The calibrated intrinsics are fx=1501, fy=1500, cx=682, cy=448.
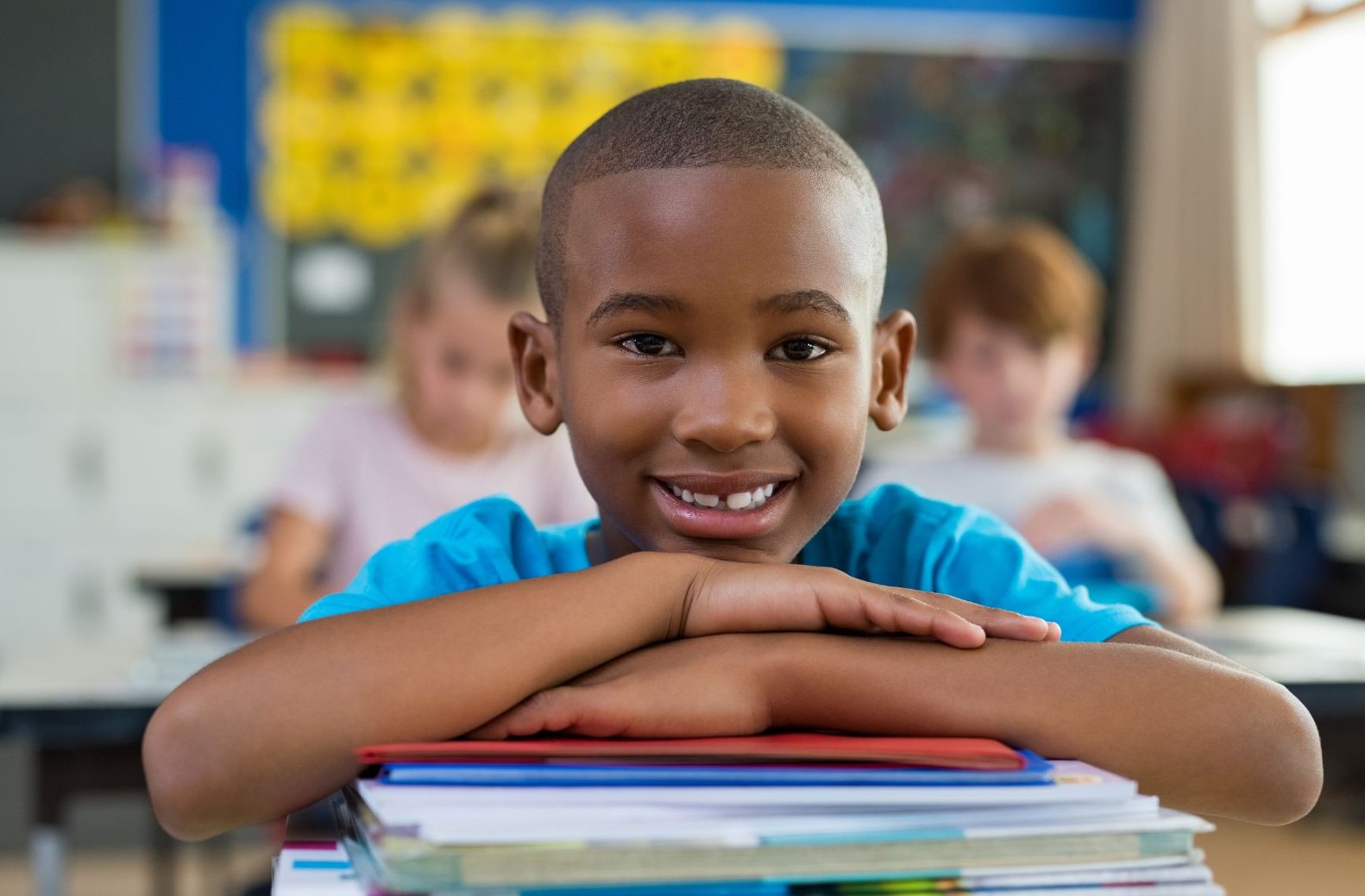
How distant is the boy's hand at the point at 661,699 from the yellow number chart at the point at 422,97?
5.68 metres

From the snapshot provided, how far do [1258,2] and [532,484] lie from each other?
Result: 15.9 ft

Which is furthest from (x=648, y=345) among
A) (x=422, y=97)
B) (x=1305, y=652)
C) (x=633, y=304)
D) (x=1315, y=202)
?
(x=422, y=97)

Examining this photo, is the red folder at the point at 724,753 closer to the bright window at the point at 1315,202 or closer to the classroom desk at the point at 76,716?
the classroom desk at the point at 76,716

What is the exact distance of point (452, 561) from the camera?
0.95 meters

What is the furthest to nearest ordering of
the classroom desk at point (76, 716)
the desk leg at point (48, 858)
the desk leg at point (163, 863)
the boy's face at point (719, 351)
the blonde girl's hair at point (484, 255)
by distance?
the desk leg at point (163, 863) < the blonde girl's hair at point (484, 255) < the desk leg at point (48, 858) < the classroom desk at point (76, 716) < the boy's face at point (719, 351)

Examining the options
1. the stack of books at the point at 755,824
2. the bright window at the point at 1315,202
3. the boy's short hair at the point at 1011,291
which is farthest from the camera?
the bright window at the point at 1315,202

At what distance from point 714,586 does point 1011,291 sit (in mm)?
1990

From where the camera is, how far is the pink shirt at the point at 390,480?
2447 millimetres

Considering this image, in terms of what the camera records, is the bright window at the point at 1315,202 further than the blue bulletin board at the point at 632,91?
No

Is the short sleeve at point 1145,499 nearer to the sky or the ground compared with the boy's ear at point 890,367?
nearer to the ground

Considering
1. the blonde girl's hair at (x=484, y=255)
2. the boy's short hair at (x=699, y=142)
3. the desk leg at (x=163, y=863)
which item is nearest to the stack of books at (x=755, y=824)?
the boy's short hair at (x=699, y=142)

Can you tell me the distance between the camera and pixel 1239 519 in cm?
433

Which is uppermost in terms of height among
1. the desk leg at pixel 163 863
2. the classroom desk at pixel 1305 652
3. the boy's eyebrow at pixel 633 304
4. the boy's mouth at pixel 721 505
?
the boy's eyebrow at pixel 633 304

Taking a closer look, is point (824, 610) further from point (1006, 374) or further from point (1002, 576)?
point (1006, 374)
